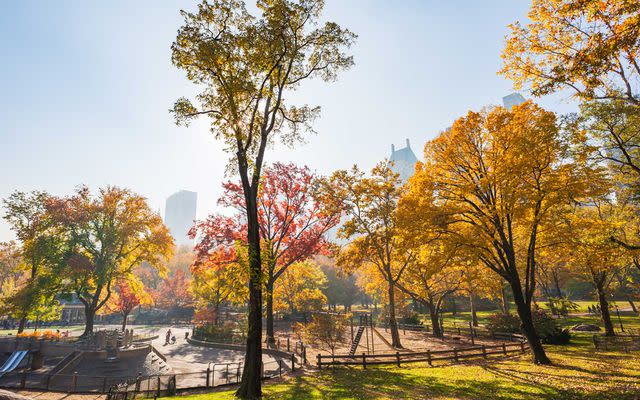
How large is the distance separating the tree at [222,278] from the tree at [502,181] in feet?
32.7

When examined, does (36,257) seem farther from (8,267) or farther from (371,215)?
(8,267)

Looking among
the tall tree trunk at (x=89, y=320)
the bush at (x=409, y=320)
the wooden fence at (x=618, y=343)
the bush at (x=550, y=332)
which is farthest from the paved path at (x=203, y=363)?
the bush at (x=409, y=320)

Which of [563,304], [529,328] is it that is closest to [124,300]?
[529,328]

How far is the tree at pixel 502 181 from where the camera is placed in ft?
48.8

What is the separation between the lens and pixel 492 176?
15.6 m

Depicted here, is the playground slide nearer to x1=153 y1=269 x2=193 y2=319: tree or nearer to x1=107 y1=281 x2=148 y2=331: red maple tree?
x1=107 y1=281 x2=148 y2=331: red maple tree

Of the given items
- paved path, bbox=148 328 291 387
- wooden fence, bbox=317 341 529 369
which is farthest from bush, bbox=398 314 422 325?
paved path, bbox=148 328 291 387

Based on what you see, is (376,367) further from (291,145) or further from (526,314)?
(291,145)

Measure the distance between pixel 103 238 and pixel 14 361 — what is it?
1265 centimetres

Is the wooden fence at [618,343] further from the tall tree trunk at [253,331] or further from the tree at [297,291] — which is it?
the tree at [297,291]

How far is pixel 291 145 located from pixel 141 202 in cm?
2756

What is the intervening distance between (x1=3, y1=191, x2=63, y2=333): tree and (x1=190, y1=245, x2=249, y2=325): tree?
1343 cm

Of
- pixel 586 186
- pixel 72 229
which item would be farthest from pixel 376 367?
pixel 72 229

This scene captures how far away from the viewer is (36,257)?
3119cm
